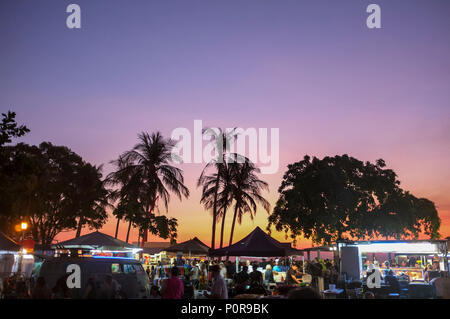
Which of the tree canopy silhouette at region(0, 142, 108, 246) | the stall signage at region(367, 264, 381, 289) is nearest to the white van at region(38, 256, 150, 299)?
the stall signage at region(367, 264, 381, 289)

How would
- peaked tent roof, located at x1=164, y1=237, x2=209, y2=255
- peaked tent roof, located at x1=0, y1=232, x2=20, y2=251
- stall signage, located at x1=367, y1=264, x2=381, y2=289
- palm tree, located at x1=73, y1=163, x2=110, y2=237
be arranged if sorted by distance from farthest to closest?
palm tree, located at x1=73, y1=163, x2=110, y2=237
peaked tent roof, located at x1=164, y1=237, x2=209, y2=255
peaked tent roof, located at x1=0, y1=232, x2=20, y2=251
stall signage, located at x1=367, y1=264, x2=381, y2=289

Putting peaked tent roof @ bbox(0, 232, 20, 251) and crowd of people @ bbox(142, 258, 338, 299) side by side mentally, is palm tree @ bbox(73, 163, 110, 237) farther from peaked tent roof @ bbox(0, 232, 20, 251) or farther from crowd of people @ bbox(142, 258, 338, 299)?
peaked tent roof @ bbox(0, 232, 20, 251)

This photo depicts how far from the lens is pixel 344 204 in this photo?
32.2 meters

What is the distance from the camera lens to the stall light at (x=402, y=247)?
1828cm

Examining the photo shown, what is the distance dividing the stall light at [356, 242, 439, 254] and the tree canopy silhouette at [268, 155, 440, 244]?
1119cm

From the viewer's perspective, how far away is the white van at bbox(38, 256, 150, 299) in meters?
12.4

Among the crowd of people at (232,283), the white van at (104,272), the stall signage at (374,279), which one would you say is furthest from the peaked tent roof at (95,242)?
the stall signage at (374,279)

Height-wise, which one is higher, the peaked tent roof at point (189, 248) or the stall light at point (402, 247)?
the stall light at point (402, 247)

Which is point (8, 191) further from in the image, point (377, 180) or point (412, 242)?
point (377, 180)

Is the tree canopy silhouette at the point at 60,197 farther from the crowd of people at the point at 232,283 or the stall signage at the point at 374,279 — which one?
the stall signage at the point at 374,279

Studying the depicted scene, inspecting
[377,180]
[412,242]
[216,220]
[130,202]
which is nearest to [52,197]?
[130,202]

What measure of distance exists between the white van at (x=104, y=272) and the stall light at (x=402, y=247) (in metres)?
11.9

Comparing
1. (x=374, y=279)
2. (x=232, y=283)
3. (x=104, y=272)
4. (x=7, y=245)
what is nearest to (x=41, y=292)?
(x=104, y=272)
